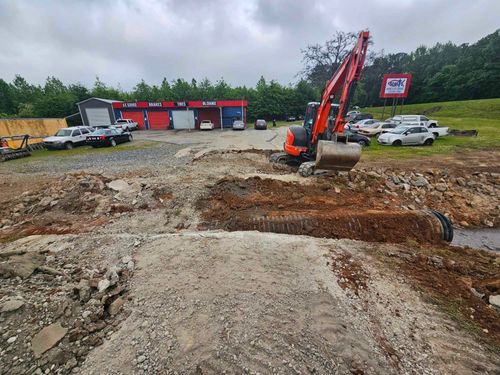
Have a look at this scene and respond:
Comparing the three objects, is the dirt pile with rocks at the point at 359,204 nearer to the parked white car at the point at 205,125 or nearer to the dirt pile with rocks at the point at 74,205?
the dirt pile with rocks at the point at 74,205

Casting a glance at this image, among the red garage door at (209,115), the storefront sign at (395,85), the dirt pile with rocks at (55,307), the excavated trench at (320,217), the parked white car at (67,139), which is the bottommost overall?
the excavated trench at (320,217)

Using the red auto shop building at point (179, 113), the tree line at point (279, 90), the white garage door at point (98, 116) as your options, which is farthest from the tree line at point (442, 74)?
the white garage door at point (98, 116)

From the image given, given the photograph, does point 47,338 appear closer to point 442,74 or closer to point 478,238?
point 478,238

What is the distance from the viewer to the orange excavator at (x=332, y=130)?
7.20m

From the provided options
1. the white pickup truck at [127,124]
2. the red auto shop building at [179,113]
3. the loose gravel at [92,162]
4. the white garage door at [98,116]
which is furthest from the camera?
the white garage door at [98,116]

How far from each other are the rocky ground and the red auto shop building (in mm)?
29569

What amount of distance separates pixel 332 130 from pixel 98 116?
3651cm

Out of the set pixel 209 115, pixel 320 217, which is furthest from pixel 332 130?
pixel 209 115

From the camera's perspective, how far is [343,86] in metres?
7.66

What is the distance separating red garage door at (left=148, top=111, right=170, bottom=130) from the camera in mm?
33759

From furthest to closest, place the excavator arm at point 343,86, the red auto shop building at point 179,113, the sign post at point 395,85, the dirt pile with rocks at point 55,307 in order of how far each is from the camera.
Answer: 1. the red auto shop building at point 179,113
2. the sign post at point 395,85
3. the excavator arm at point 343,86
4. the dirt pile with rocks at point 55,307

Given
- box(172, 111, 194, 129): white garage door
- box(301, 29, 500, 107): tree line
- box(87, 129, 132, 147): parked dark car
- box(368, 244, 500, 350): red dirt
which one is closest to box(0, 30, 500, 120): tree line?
box(301, 29, 500, 107): tree line

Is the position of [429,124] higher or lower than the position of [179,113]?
lower

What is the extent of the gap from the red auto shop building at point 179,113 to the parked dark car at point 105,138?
15413mm
